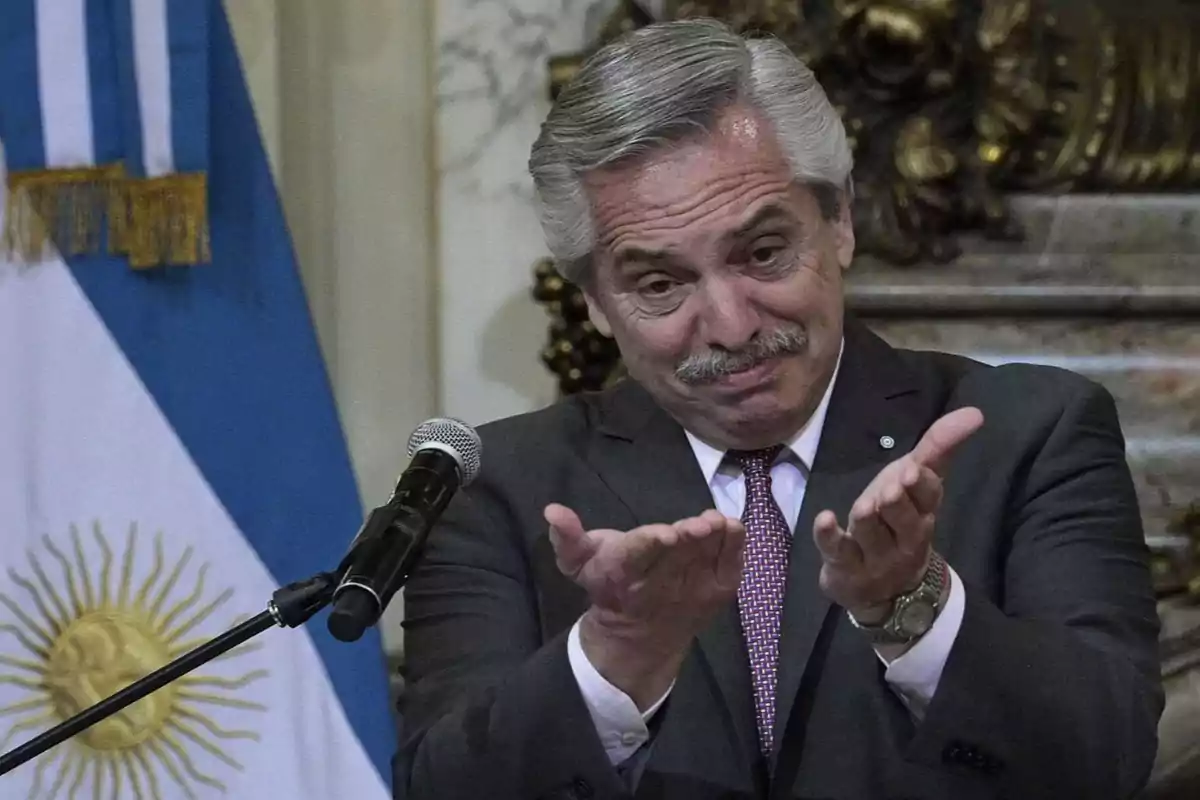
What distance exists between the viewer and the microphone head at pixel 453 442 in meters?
1.16

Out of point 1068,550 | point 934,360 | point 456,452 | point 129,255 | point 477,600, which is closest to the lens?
point 456,452

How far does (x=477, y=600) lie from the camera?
4.97 ft

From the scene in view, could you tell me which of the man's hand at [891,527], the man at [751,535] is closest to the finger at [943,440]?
the man's hand at [891,527]

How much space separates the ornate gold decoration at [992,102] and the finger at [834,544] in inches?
45.2

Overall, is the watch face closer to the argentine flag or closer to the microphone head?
the microphone head

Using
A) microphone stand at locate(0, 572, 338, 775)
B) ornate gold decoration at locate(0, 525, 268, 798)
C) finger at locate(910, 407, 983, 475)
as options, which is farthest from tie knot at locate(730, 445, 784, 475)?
ornate gold decoration at locate(0, 525, 268, 798)

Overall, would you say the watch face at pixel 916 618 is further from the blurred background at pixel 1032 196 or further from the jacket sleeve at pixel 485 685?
the blurred background at pixel 1032 196

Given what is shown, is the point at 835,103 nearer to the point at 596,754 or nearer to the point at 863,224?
the point at 863,224

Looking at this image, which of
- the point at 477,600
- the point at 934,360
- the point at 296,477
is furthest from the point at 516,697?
the point at 296,477

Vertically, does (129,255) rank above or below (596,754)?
above

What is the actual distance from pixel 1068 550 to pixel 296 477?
114 cm

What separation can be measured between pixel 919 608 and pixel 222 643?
22.3 inches

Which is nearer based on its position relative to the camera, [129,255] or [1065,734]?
[1065,734]

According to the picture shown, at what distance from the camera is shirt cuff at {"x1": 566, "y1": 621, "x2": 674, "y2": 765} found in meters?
1.26
